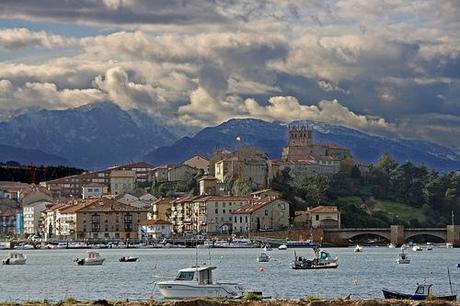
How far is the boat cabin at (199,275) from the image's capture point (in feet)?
193

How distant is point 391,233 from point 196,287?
129m

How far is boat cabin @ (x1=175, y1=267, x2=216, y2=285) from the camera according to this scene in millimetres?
58688

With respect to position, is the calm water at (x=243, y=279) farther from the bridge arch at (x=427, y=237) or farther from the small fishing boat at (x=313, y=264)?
the bridge arch at (x=427, y=237)

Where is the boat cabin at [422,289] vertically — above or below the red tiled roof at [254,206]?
below

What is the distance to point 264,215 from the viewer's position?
18812 cm

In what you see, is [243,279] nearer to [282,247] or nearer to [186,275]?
[186,275]

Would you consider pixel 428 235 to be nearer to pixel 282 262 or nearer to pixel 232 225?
pixel 232 225

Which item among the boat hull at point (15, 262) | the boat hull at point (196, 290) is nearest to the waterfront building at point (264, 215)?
the boat hull at point (15, 262)

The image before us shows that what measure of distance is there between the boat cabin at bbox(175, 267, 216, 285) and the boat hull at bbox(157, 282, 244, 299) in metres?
0.48

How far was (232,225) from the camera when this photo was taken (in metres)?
196

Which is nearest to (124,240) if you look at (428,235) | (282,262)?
Result: (428,235)

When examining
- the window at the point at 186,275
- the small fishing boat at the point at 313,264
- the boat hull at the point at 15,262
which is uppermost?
the boat hull at the point at 15,262

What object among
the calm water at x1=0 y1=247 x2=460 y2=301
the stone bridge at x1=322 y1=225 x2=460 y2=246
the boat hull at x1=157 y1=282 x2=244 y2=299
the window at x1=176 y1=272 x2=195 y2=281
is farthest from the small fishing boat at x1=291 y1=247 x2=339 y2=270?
the stone bridge at x1=322 y1=225 x2=460 y2=246

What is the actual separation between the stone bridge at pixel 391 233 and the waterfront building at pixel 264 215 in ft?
27.5
